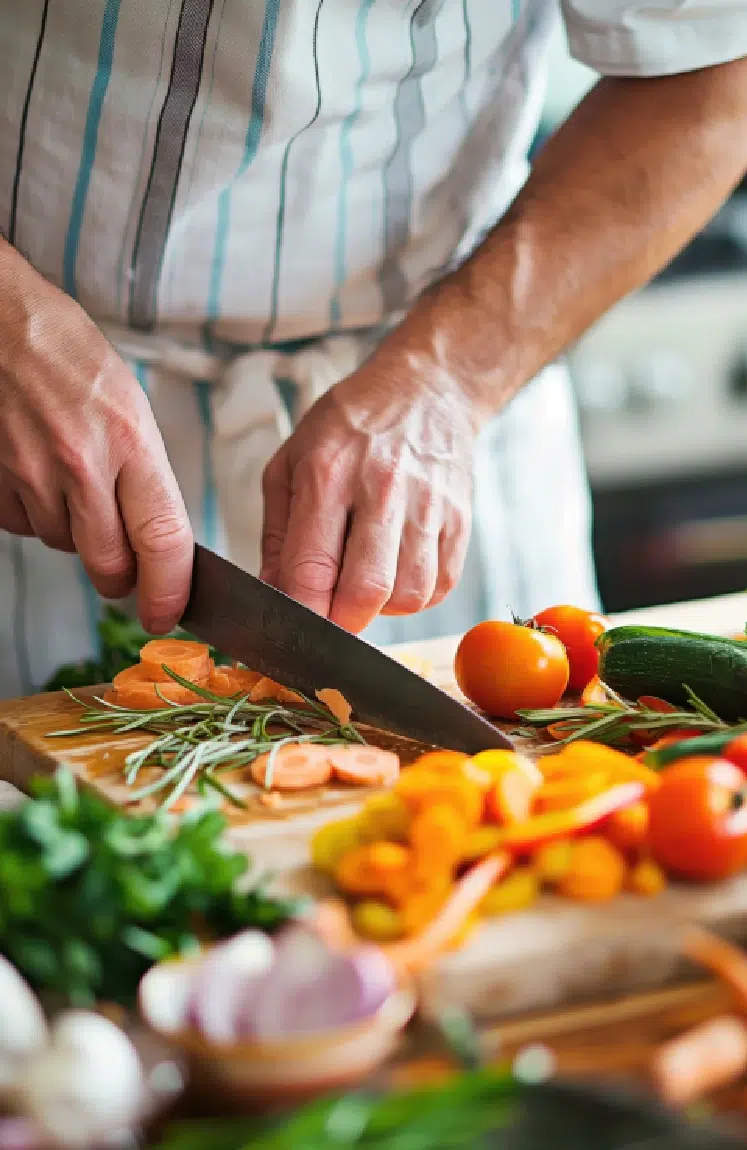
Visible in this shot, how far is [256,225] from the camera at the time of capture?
215 cm

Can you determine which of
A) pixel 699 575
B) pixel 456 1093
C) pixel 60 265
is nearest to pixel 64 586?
pixel 60 265

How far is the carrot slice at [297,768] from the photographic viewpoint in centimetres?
149

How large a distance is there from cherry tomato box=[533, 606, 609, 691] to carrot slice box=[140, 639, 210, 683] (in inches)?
19.1

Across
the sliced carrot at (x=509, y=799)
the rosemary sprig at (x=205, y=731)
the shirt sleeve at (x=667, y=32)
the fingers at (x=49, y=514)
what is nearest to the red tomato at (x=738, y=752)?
the sliced carrot at (x=509, y=799)

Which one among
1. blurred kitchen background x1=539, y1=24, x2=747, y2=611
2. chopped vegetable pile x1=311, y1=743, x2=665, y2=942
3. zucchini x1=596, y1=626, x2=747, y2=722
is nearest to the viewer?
chopped vegetable pile x1=311, y1=743, x2=665, y2=942

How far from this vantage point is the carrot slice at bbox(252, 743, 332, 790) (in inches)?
58.6

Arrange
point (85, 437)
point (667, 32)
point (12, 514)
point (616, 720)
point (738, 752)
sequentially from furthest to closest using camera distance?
point (667, 32) < point (12, 514) < point (85, 437) < point (616, 720) < point (738, 752)

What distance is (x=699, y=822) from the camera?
1135 millimetres

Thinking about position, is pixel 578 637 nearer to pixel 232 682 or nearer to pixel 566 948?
pixel 232 682

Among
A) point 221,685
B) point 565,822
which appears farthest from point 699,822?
point 221,685

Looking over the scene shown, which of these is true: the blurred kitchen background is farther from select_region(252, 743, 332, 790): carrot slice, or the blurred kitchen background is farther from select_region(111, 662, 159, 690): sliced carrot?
select_region(252, 743, 332, 790): carrot slice

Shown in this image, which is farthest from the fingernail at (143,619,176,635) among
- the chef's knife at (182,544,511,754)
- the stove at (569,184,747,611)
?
the stove at (569,184,747,611)

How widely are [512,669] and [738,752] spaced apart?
47 cm

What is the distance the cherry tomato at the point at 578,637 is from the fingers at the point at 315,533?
311mm
